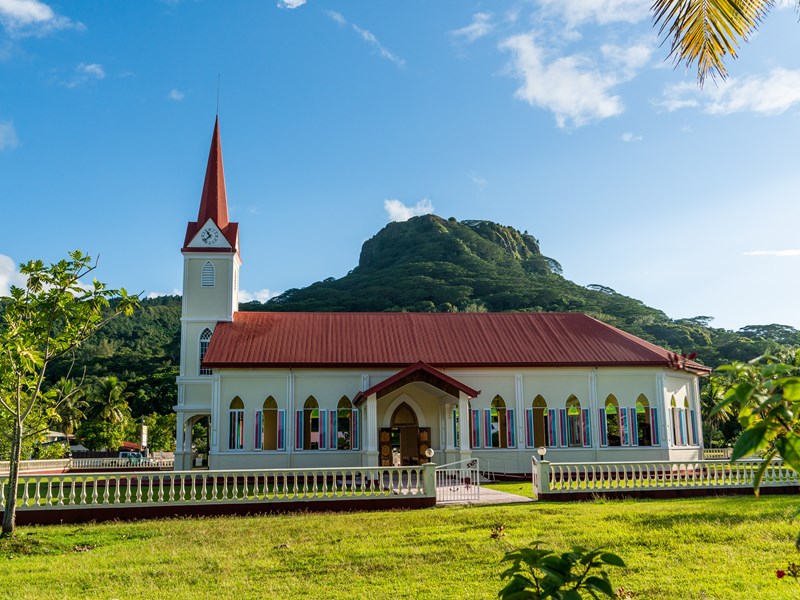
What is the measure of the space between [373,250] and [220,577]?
122063 millimetres

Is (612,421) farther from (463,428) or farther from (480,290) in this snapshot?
(480,290)

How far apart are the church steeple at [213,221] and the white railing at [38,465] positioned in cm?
1130

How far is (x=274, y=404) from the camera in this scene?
1013 inches

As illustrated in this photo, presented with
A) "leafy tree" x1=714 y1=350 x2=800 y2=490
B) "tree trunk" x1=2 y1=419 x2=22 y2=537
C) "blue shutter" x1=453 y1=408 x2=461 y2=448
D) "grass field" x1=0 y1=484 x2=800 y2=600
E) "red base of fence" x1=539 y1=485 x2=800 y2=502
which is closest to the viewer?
"leafy tree" x1=714 y1=350 x2=800 y2=490

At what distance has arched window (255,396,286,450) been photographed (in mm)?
25281

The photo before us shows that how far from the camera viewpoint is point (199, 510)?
15219 mm

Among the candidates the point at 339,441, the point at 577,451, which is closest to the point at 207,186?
the point at 339,441

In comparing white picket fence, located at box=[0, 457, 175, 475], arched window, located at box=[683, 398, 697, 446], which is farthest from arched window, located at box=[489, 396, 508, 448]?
white picket fence, located at box=[0, 457, 175, 475]

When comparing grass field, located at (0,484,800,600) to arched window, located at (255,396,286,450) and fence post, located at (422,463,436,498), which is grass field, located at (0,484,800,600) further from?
arched window, located at (255,396,286,450)

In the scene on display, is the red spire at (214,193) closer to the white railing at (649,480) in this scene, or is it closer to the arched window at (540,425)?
the arched window at (540,425)

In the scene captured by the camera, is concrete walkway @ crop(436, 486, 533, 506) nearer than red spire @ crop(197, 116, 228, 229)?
Yes

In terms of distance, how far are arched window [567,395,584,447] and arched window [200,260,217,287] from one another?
50.8 ft

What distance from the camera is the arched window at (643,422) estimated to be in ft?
86.0

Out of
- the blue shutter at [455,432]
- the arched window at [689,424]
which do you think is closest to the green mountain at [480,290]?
the arched window at [689,424]
